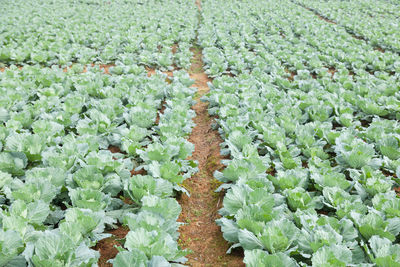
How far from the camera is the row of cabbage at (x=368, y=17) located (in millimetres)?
11297

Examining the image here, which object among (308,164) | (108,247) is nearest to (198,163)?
(308,164)

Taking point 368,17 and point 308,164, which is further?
point 368,17

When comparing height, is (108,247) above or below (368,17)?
below

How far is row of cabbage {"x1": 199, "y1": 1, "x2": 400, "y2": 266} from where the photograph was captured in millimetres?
2664

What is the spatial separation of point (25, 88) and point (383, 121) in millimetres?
6266

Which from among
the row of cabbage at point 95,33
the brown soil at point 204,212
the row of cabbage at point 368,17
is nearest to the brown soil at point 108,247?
the brown soil at point 204,212

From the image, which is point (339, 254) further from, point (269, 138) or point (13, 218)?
point (13, 218)

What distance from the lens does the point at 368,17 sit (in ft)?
50.8

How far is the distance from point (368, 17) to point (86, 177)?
16.5 metres

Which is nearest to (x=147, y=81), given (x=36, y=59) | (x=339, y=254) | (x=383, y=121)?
(x=36, y=59)

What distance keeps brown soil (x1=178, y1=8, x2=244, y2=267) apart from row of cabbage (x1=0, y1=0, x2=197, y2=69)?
408cm

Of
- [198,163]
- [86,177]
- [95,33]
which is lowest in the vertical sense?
[95,33]

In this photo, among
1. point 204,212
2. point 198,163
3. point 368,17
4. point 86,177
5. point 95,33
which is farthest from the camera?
point 368,17

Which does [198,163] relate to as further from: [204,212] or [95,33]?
[95,33]
